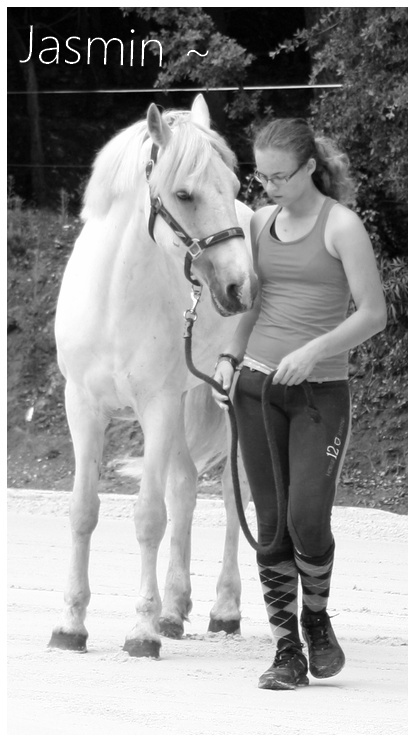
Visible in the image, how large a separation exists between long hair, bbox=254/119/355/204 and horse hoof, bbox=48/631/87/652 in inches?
72.7

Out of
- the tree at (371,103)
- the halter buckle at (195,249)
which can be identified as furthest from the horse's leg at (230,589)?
the tree at (371,103)

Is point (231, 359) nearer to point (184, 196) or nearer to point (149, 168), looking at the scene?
point (184, 196)

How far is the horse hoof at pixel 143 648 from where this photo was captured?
399 centimetres

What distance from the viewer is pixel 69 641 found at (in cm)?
411

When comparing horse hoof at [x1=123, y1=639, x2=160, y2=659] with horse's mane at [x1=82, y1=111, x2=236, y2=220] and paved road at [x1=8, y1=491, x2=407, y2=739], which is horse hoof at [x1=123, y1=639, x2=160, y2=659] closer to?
paved road at [x1=8, y1=491, x2=407, y2=739]

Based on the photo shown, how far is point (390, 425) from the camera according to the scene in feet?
29.7

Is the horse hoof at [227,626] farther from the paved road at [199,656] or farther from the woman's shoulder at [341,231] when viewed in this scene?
the woman's shoulder at [341,231]

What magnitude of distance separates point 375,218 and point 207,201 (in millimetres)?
5829

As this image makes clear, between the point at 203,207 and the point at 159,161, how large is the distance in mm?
262

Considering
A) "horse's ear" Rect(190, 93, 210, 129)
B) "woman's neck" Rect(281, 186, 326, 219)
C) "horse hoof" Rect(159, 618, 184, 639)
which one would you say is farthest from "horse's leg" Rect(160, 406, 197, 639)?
"woman's neck" Rect(281, 186, 326, 219)

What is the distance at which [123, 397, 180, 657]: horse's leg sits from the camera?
13.2ft
